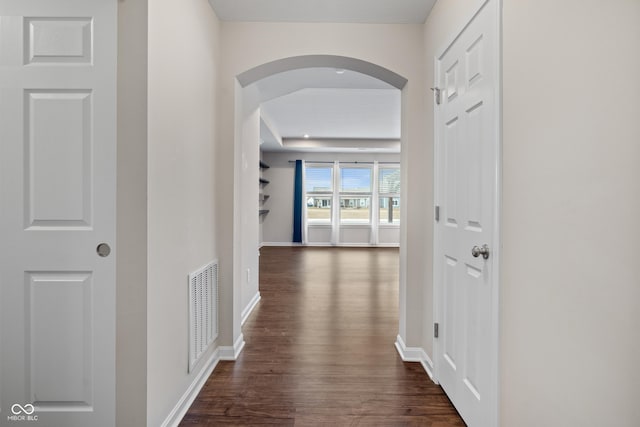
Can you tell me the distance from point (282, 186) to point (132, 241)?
7.96 metres

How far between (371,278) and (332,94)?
292 centimetres

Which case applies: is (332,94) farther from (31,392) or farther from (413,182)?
(31,392)

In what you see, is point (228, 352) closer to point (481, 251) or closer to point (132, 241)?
point (132, 241)

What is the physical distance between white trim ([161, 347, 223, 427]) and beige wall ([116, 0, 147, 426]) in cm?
27

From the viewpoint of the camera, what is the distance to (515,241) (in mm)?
1343

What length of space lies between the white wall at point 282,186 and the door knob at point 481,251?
8000mm

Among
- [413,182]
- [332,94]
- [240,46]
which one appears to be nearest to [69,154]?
[240,46]

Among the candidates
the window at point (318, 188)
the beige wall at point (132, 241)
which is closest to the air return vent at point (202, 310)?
the beige wall at point (132, 241)

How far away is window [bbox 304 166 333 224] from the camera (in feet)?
31.2

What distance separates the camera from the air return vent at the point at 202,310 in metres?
2.03

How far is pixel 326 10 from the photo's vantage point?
7.95ft

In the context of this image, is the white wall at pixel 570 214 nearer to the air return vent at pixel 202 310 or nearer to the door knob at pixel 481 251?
the door knob at pixel 481 251

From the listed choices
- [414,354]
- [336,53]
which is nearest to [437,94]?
[336,53]

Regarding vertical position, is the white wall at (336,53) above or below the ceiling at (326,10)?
below
